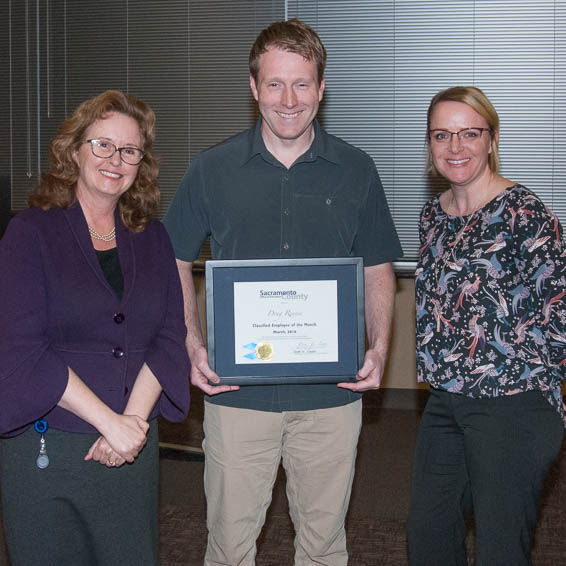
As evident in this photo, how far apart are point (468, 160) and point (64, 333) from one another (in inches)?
48.8

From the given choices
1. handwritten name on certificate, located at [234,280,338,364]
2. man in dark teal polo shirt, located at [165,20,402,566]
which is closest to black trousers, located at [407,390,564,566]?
man in dark teal polo shirt, located at [165,20,402,566]

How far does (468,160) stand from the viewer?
2217 mm

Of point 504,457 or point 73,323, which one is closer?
point 73,323

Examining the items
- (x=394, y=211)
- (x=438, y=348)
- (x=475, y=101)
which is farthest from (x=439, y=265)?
(x=394, y=211)

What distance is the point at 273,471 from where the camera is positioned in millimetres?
2342

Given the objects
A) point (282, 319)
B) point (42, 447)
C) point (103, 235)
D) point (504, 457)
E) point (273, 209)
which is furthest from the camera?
point (273, 209)

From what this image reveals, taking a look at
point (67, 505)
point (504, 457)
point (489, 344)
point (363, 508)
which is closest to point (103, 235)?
point (67, 505)

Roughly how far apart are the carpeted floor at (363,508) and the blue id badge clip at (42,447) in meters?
1.61

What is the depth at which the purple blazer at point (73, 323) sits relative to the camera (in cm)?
178

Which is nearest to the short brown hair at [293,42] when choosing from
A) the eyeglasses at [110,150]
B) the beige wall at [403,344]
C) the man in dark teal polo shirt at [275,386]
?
Answer: the man in dark teal polo shirt at [275,386]

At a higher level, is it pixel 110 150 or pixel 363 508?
pixel 110 150

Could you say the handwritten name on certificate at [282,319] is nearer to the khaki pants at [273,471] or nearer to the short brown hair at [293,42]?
the khaki pants at [273,471]

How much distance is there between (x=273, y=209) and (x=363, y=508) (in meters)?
2.18

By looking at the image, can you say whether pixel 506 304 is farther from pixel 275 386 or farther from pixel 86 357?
pixel 86 357
